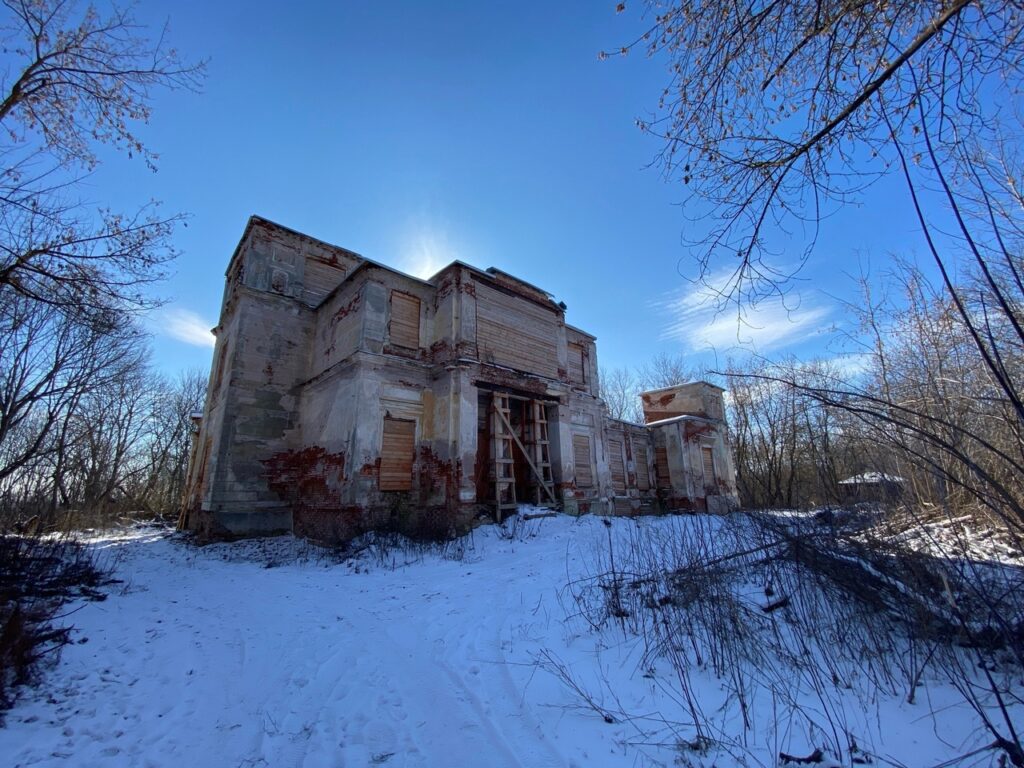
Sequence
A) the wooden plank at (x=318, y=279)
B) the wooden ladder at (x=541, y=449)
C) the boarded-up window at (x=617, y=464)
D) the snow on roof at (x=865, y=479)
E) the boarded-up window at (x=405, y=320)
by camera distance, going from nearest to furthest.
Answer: the snow on roof at (x=865, y=479) < the boarded-up window at (x=405, y=320) < the wooden ladder at (x=541, y=449) < the wooden plank at (x=318, y=279) < the boarded-up window at (x=617, y=464)

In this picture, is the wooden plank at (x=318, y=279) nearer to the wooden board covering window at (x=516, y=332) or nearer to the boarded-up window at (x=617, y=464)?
the wooden board covering window at (x=516, y=332)

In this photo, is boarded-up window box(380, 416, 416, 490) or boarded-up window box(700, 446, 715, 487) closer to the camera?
boarded-up window box(380, 416, 416, 490)

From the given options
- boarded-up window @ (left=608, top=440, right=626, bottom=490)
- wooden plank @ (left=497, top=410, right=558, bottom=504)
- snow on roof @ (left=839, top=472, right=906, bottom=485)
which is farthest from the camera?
boarded-up window @ (left=608, top=440, right=626, bottom=490)

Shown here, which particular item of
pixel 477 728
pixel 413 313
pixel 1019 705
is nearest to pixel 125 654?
pixel 477 728

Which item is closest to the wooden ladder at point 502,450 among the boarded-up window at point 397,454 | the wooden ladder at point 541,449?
the wooden ladder at point 541,449

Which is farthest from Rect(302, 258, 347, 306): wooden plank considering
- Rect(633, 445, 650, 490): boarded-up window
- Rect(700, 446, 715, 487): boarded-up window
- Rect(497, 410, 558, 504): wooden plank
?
Rect(700, 446, 715, 487): boarded-up window

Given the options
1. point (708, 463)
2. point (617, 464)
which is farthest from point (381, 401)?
point (708, 463)

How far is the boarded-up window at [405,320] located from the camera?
1425 centimetres

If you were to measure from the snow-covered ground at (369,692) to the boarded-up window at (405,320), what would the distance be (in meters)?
8.36

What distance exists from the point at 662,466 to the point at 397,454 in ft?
44.7

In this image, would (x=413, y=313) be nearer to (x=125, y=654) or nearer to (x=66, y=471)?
(x=125, y=654)

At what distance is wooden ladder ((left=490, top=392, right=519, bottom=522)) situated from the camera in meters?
14.0

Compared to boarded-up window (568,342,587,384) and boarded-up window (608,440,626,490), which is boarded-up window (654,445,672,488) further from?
boarded-up window (568,342,587,384)

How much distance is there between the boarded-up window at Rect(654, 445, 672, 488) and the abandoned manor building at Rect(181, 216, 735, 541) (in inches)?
163
